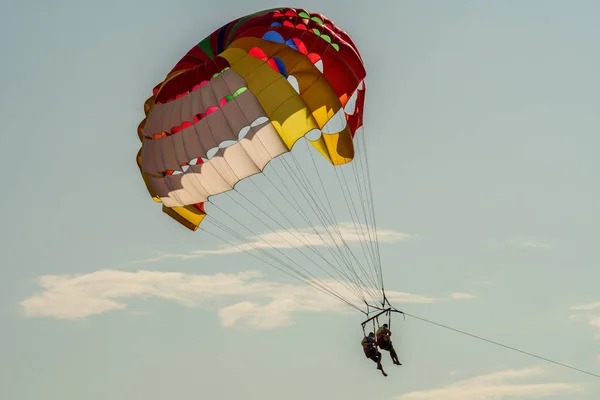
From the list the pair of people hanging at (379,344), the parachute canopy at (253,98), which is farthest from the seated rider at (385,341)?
the parachute canopy at (253,98)

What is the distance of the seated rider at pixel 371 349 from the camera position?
108ft

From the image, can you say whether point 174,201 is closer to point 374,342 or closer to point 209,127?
point 209,127

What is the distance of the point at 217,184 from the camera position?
112ft

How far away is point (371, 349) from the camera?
33031mm

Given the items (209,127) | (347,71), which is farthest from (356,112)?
(209,127)

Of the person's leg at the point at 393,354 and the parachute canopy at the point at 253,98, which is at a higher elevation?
the parachute canopy at the point at 253,98

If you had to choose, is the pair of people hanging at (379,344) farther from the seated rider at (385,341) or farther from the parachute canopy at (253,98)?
the parachute canopy at (253,98)

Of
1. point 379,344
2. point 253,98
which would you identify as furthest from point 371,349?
point 253,98

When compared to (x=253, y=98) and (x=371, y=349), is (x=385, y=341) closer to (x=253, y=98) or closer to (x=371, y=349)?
(x=371, y=349)

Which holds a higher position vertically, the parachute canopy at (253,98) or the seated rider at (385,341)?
the parachute canopy at (253,98)

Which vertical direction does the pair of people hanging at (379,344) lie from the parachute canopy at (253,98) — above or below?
below

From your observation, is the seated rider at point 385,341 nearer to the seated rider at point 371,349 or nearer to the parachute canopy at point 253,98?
the seated rider at point 371,349

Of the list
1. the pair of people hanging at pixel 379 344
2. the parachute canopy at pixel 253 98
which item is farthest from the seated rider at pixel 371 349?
the parachute canopy at pixel 253 98

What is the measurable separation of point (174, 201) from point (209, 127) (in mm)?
2790
